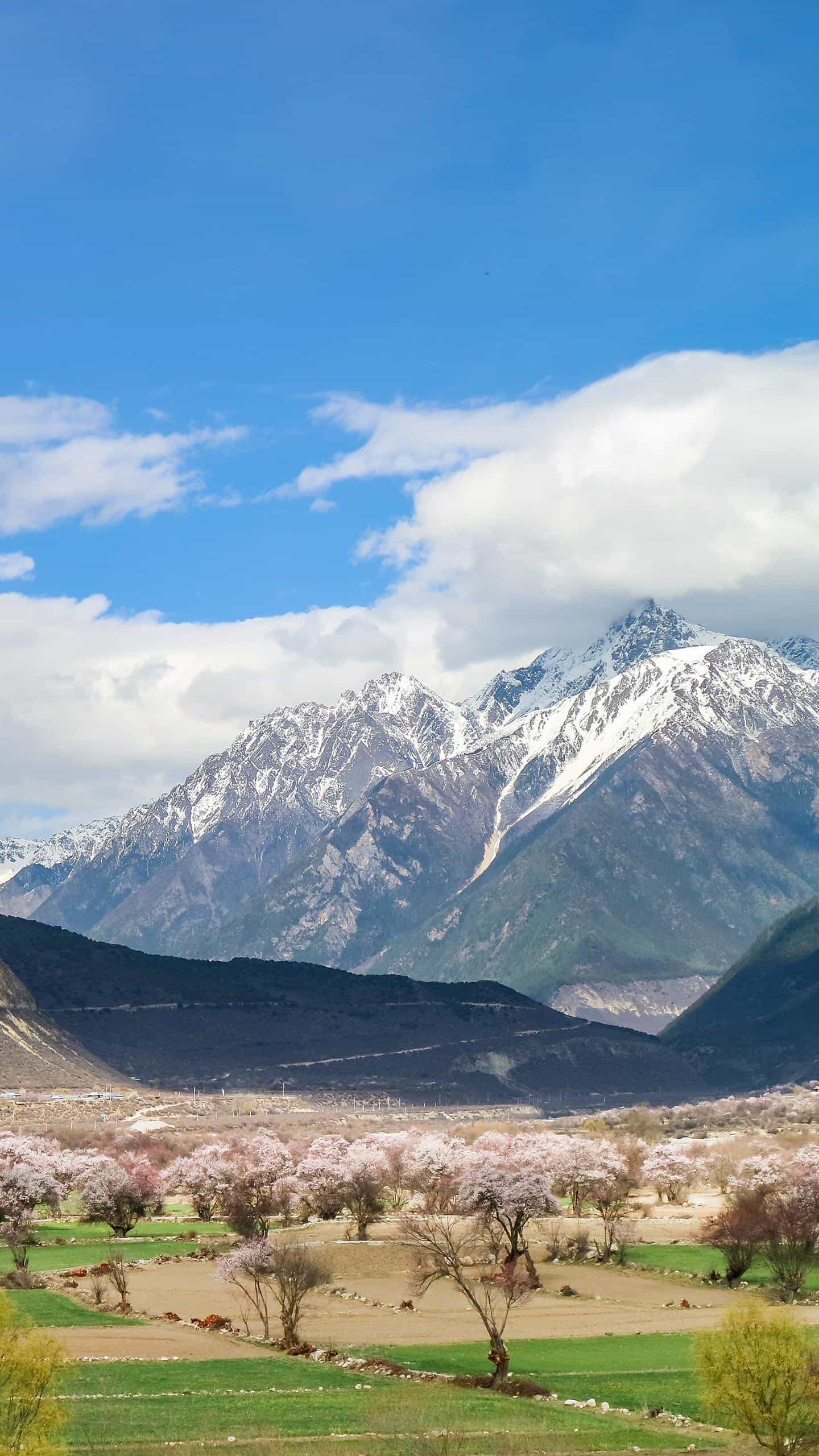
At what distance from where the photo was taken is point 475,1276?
4269 inches

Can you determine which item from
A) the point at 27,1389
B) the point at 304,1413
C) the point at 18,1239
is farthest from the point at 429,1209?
the point at 27,1389

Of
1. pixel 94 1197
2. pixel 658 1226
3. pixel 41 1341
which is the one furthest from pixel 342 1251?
pixel 41 1341

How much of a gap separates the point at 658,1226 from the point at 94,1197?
4439cm

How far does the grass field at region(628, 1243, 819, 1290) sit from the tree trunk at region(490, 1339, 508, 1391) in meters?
34.3

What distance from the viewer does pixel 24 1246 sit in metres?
111

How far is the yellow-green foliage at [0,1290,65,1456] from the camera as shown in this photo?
168 ft

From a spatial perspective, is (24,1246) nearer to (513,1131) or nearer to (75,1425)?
(75,1425)

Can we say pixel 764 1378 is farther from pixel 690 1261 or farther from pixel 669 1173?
pixel 669 1173

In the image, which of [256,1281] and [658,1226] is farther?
[658,1226]

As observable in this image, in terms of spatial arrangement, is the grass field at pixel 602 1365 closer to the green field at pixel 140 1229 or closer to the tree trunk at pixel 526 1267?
the tree trunk at pixel 526 1267

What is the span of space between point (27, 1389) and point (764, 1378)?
24184 mm

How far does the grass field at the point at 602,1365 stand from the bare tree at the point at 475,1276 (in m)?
1.53

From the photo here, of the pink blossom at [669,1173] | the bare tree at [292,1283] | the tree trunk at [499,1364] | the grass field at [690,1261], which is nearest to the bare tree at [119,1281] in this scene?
the bare tree at [292,1283]

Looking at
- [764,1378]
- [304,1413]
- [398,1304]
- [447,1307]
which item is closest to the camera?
[764,1378]
